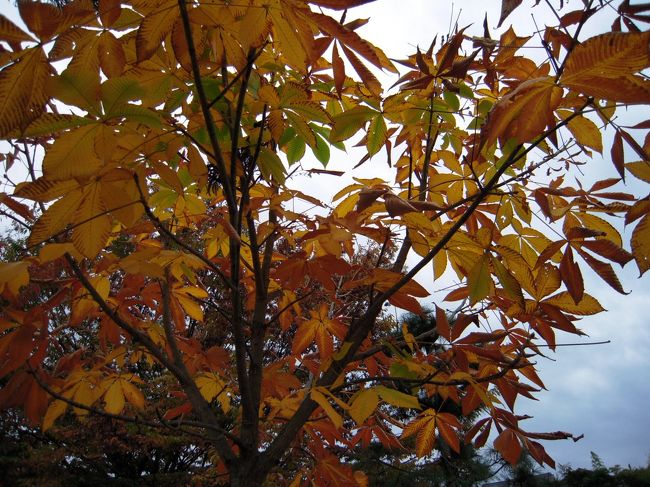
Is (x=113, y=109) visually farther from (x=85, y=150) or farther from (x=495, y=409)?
(x=495, y=409)

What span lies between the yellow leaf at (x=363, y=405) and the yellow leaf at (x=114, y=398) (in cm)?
64

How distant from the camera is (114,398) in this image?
1.20 meters

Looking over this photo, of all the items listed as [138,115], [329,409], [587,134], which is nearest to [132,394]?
[329,409]

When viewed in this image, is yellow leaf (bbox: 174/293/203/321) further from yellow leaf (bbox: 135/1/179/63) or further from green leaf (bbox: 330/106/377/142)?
yellow leaf (bbox: 135/1/179/63)

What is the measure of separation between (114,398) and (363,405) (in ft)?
2.21

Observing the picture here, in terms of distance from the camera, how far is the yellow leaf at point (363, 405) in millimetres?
913

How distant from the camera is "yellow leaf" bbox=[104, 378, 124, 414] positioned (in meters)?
1.19

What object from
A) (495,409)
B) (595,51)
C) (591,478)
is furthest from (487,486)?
(595,51)

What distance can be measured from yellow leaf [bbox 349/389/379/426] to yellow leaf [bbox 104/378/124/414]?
25.0 inches

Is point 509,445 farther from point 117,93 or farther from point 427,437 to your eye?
point 117,93

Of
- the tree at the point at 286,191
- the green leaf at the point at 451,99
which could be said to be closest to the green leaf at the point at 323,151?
the tree at the point at 286,191

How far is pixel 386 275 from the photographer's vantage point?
38.3 inches

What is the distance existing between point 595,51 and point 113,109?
1.97 ft

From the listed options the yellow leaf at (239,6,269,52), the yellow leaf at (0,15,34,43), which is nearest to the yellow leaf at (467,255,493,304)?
the yellow leaf at (239,6,269,52)
